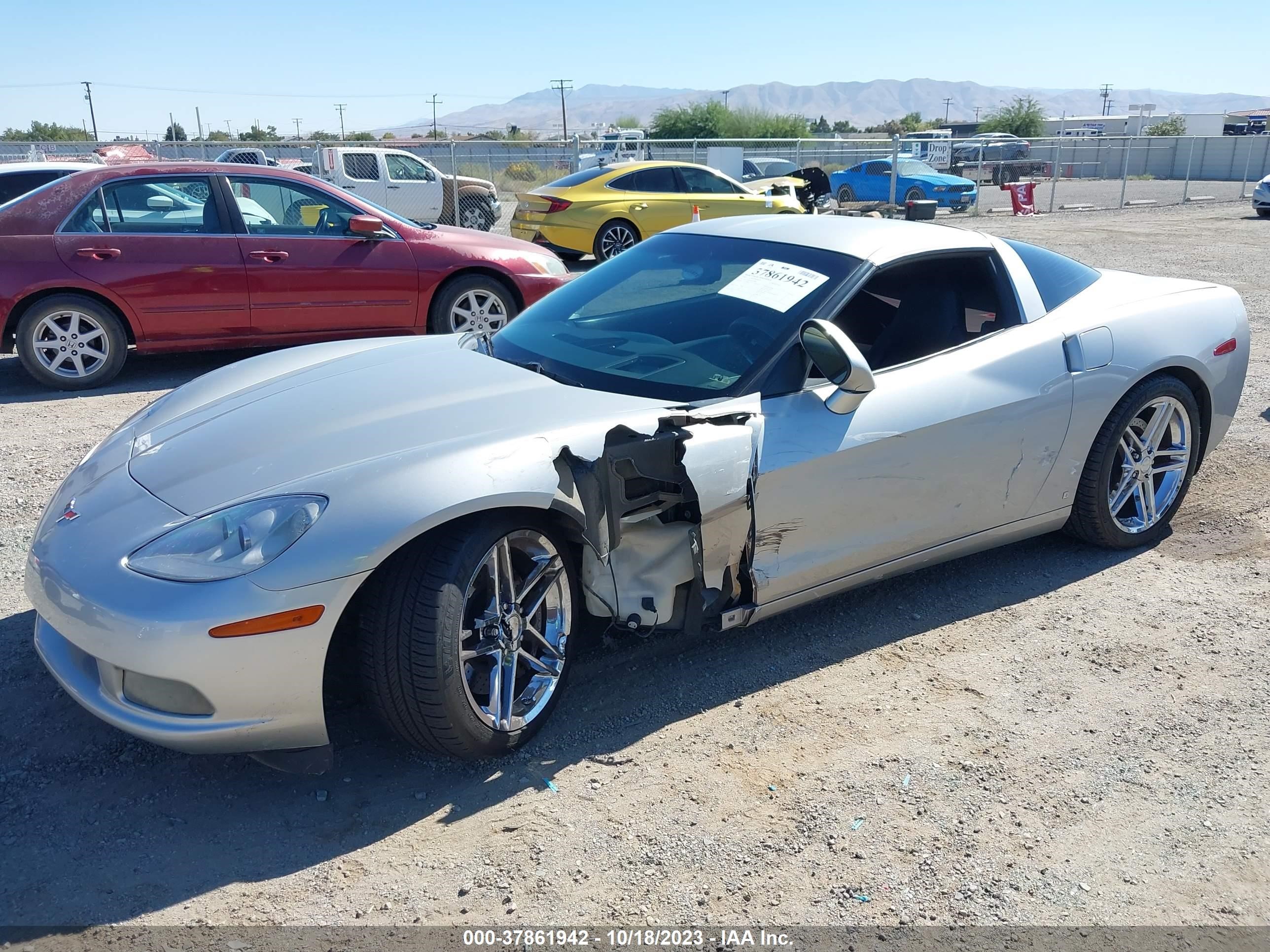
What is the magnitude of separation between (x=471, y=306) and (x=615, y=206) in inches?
246

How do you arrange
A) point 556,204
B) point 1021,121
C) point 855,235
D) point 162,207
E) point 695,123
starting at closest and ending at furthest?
point 855,235, point 162,207, point 556,204, point 695,123, point 1021,121

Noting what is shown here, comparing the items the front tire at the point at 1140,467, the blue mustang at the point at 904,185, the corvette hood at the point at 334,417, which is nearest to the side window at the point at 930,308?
the front tire at the point at 1140,467

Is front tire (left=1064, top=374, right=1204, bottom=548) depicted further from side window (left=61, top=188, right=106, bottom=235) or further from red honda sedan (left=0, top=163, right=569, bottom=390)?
side window (left=61, top=188, right=106, bottom=235)

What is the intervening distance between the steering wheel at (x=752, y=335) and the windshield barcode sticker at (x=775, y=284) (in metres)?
0.09

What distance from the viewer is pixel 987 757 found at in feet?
10.2

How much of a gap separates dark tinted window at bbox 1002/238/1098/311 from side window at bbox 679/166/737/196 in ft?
36.2

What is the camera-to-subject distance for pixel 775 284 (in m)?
3.80

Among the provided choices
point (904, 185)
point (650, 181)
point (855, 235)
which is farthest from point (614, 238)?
point (904, 185)

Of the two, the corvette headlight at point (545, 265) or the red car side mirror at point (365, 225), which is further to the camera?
the corvette headlight at point (545, 265)

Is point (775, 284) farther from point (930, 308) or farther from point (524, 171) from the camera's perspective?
point (524, 171)

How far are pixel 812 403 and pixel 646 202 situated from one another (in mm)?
11464

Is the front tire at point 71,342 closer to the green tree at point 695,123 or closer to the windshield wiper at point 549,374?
the windshield wiper at point 549,374

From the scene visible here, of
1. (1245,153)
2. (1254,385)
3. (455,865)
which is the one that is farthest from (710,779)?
(1245,153)

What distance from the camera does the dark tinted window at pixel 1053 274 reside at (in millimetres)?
4262
